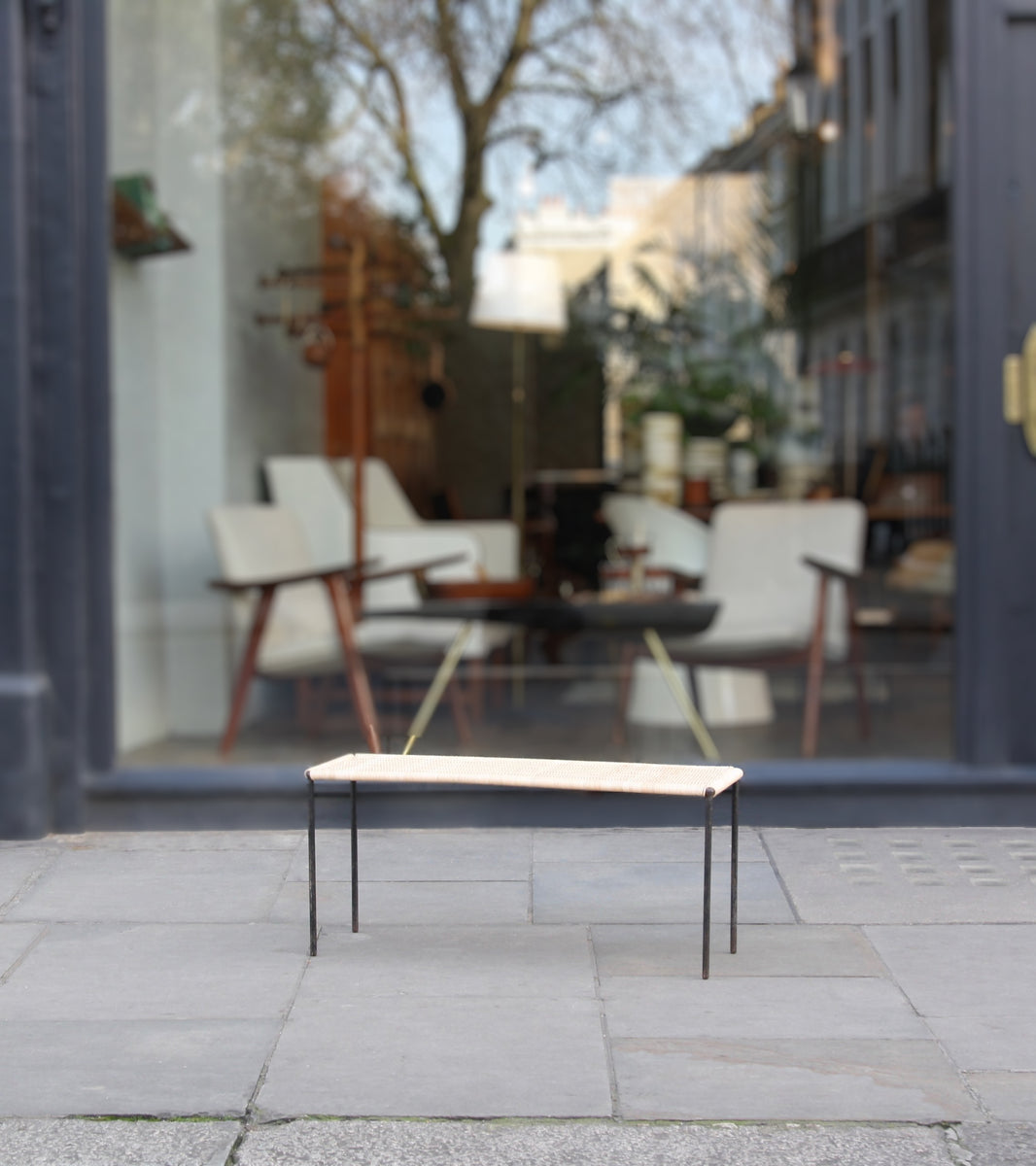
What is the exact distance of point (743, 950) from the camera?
321 centimetres

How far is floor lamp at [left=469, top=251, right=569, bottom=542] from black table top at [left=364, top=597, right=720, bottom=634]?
22.2 inches

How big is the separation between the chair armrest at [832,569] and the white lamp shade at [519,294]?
1.66 meters

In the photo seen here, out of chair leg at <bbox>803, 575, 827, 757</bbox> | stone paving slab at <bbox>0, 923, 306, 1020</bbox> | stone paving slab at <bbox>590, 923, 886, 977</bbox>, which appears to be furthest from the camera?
chair leg at <bbox>803, 575, 827, 757</bbox>

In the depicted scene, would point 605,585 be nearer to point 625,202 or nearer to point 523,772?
point 625,202

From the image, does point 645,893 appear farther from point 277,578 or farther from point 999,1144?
point 277,578

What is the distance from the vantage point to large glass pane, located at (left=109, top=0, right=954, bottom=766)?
5.34 m

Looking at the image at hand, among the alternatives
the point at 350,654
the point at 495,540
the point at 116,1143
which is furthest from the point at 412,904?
the point at 495,540

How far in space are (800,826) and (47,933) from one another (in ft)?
6.85

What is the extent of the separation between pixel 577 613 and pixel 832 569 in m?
1.00

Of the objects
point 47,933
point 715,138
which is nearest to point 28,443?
point 47,933

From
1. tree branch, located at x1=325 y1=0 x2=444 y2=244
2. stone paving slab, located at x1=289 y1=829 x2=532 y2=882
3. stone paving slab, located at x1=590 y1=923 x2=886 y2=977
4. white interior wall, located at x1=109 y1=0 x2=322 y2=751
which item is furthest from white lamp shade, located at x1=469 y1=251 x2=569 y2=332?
stone paving slab, located at x1=590 y1=923 x2=886 y2=977

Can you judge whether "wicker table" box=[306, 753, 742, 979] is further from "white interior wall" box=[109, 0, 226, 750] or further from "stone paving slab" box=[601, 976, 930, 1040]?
"white interior wall" box=[109, 0, 226, 750]

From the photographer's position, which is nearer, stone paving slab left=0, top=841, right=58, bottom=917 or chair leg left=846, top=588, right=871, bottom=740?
stone paving slab left=0, top=841, right=58, bottom=917

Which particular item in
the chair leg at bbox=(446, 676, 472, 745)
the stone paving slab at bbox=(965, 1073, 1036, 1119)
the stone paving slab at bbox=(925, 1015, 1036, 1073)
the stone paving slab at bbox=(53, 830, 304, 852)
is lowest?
the stone paving slab at bbox=(53, 830, 304, 852)
